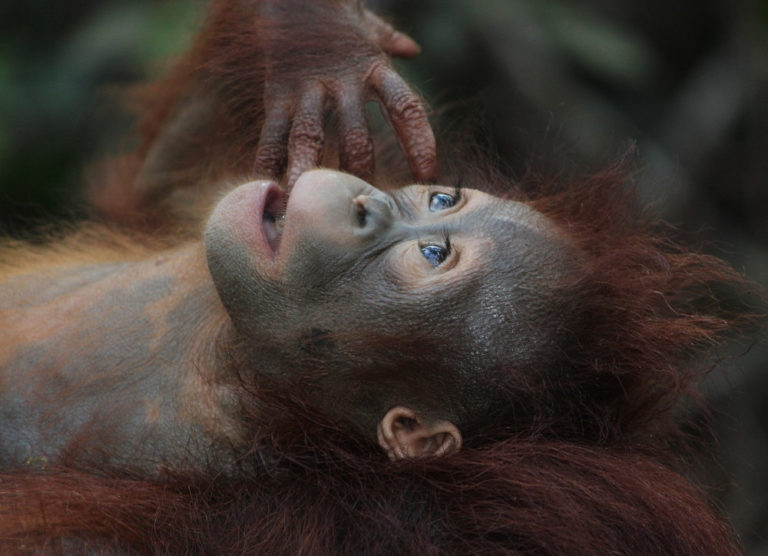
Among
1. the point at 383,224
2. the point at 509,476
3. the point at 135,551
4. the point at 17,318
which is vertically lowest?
the point at 17,318

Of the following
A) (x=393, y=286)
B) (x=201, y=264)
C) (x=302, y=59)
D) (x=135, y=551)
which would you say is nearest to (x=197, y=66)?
(x=302, y=59)

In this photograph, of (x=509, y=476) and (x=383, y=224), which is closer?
(x=509, y=476)

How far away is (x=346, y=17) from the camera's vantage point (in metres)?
2.74

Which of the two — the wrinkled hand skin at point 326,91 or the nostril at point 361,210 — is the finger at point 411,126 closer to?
the wrinkled hand skin at point 326,91

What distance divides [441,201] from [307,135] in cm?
35

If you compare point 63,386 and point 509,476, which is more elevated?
point 509,476

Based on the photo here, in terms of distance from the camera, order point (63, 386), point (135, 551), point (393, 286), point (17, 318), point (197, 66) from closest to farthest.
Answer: point (135, 551), point (393, 286), point (63, 386), point (17, 318), point (197, 66)

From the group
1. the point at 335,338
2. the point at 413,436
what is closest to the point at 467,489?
the point at 413,436

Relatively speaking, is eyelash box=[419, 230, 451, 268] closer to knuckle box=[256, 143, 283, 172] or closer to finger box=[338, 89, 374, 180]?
finger box=[338, 89, 374, 180]

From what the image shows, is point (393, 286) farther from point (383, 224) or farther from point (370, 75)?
point (370, 75)

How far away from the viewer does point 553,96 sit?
4.08 m

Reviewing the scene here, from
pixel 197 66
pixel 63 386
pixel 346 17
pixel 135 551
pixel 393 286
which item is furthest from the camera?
pixel 197 66

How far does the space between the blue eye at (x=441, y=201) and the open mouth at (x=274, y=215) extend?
0.32 m

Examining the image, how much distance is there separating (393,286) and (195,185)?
1276mm
